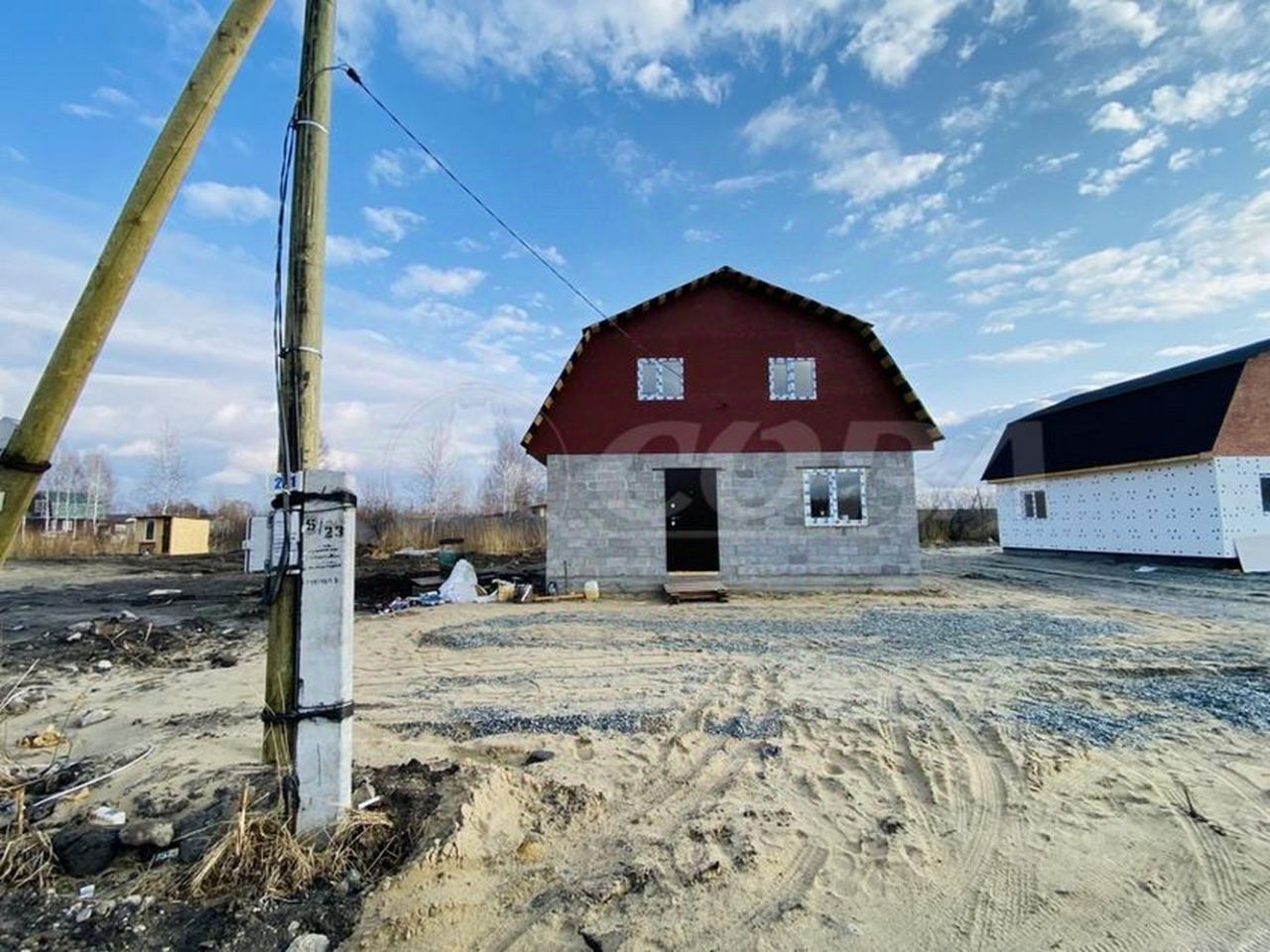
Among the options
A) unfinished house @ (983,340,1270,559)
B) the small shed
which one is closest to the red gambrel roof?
unfinished house @ (983,340,1270,559)

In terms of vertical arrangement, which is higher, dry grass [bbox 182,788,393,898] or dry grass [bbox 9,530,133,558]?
dry grass [bbox 9,530,133,558]

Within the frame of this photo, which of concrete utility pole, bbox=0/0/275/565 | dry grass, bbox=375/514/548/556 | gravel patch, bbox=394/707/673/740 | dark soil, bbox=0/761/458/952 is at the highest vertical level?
concrete utility pole, bbox=0/0/275/565

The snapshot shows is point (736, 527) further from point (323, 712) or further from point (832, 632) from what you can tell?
point (323, 712)

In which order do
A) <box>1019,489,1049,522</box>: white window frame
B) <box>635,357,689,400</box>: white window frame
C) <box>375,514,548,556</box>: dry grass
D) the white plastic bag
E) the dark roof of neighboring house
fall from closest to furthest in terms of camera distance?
1. the white plastic bag
2. <box>635,357,689,400</box>: white window frame
3. the dark roof of neighboring house
4. <box>1019,489,1049,522</box>: white window frame
5. <box>375,514,548,556</box>: dry grass

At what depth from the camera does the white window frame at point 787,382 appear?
47.2ft

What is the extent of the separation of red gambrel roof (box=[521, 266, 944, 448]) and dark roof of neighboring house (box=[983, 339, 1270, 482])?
395 inches

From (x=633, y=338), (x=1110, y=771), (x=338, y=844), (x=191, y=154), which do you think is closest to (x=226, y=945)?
(x=338, y=844)

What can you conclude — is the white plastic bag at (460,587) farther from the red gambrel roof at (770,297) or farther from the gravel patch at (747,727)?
the gravel patch at (747,727)

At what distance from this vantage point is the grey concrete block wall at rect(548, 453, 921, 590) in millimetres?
13797

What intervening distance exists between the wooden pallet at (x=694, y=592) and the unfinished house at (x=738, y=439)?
1.75ft

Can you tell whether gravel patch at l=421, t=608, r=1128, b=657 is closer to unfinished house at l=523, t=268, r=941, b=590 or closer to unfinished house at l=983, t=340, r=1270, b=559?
unfinished house at l=523, t=268, r=941, b=590

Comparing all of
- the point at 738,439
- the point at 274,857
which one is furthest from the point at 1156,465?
the point at 274,857

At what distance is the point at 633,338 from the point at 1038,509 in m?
19.1

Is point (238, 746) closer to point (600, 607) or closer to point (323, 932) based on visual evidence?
point (323, 932)
